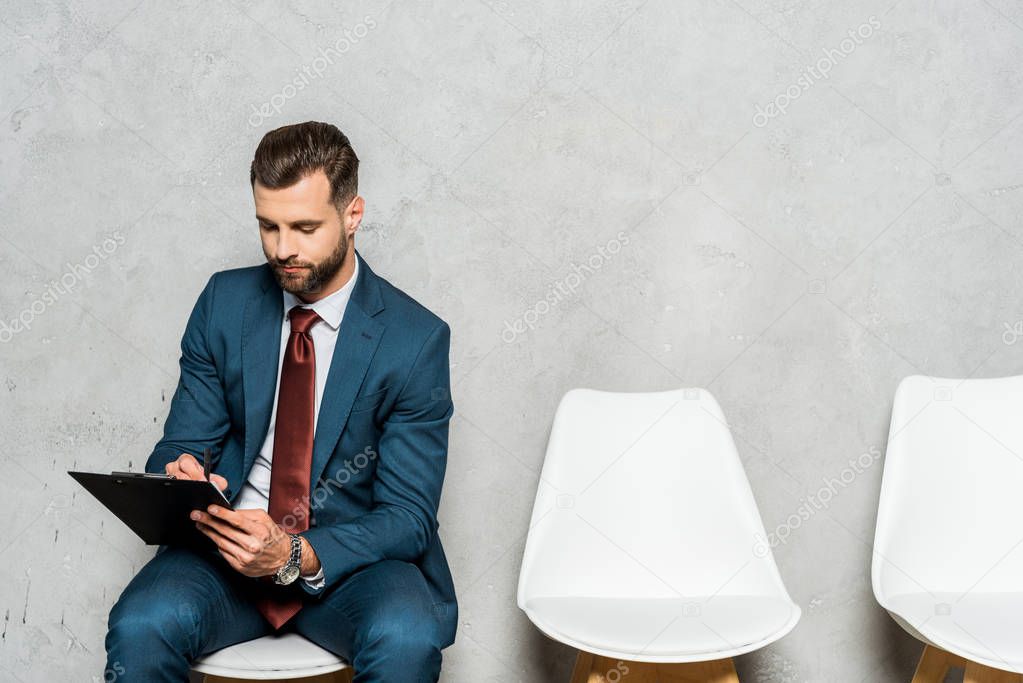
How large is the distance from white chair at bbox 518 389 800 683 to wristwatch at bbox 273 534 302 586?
483 millimetres

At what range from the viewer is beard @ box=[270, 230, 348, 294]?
177 centimetres

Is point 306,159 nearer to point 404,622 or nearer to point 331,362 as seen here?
point 331,362

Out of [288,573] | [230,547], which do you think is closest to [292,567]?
[288,573]

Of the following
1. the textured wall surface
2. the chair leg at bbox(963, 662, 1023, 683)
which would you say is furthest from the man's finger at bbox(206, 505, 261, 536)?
the chair leg at bbox(963, 662, 1023, 683)

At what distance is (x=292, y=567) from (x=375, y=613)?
155 mm

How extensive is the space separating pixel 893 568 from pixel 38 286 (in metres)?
1.99

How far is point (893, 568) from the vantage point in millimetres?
2072

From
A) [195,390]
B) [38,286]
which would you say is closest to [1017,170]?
[195,390]

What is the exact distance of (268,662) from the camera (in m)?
1.66

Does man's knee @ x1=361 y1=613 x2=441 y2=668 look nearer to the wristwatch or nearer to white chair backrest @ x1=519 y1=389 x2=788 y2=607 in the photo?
the wristwatch

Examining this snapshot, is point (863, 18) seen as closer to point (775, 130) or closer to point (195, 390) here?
point (775, 130)
